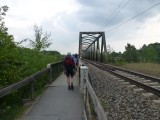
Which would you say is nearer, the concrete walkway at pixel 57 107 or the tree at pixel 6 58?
the concrete walkway at pixel 57 107

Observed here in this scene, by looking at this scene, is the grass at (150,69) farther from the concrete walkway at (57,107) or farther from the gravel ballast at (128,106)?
the concrete walkway at (57,107)

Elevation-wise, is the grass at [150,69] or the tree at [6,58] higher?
the tree at [6,58]

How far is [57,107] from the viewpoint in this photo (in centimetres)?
902

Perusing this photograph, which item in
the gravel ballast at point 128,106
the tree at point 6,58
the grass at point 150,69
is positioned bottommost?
the gravel ballast at point 128,106

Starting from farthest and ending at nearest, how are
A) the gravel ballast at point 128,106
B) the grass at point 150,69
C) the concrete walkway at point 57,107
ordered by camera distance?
the grass at point 150,69, the gravel ballast at point 128,106, the concrete walkway at point 57,107

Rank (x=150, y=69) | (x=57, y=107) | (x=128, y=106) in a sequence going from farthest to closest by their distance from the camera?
(x=150, y=69) < (x=128, y=106) < (x=57, y=107)

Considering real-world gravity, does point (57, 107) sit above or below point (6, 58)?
below

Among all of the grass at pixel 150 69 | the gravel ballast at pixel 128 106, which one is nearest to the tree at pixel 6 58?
the gravel ballast at pixel 128 106

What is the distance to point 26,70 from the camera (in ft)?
41.3

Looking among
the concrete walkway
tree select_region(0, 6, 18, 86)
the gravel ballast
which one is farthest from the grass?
tree select_region(0, 6, 18, 86)

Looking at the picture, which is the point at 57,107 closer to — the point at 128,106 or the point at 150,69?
→ the point at 128,106

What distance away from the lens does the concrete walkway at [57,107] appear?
7.80 metres

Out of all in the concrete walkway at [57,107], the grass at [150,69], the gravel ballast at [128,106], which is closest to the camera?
the concrete walkway at [57,107]

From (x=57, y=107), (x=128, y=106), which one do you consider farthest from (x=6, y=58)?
(x=128, y=106)
